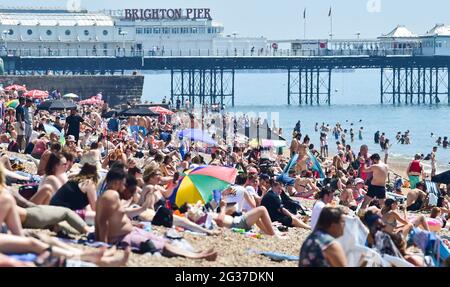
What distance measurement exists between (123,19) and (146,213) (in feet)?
249

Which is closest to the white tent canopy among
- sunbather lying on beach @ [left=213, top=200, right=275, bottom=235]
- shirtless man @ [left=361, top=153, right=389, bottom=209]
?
shirtless man @ [left=361, top=153, right=389, bottom=209]

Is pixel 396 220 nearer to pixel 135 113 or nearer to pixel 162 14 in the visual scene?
pixel 135 113

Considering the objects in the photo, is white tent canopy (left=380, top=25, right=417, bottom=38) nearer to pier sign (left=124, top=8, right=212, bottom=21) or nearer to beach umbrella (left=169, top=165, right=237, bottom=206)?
pier sign (left=124, top=8, right=212, bottom=21)

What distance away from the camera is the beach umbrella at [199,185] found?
45.5 feet

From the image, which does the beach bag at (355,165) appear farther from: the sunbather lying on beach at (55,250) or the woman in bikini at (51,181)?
the sunbather lying on beach at (55,250)

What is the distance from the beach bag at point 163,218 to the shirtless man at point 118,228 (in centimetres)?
131

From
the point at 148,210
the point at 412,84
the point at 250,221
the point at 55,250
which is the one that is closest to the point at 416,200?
the point at 250,221

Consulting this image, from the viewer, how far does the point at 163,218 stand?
1220 centimetres

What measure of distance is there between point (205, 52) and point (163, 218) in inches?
2951

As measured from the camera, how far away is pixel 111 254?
9.62 m

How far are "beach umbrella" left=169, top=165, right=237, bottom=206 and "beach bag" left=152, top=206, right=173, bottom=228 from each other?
148 centimetres

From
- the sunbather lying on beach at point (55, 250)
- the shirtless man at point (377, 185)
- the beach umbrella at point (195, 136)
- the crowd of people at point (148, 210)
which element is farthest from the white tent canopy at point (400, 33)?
the sunbather lying on beach at point (55, 250)
